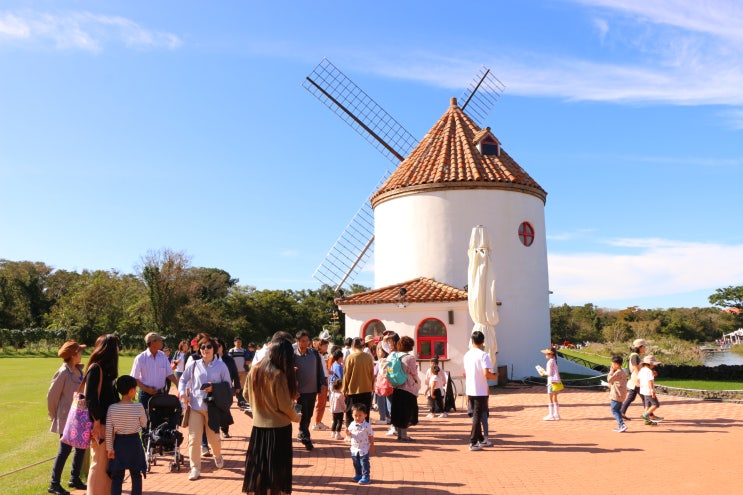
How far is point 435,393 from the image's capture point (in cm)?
1302

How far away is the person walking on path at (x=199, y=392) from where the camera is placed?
7.53 meters

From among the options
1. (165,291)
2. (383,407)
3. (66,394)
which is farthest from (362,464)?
(165,291)

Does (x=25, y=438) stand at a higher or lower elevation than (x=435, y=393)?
lower

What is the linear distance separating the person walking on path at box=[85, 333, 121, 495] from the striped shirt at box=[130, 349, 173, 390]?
1.88 meters

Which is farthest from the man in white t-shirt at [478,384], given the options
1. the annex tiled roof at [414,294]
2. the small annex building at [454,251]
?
the small annex building at [454,251]

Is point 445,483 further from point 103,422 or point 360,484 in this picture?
point 103,422

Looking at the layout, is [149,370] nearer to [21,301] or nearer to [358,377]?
[358,377]

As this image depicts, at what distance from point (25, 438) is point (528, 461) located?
8.71 metres

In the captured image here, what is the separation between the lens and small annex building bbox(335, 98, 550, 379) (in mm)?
18547

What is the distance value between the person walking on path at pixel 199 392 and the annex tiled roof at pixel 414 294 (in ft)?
35.4

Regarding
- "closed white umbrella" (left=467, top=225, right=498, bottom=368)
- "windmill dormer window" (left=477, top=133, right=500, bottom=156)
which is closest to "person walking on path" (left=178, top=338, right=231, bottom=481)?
"closed white umbrella" (left=467, top=225, right=498, bottom=368)

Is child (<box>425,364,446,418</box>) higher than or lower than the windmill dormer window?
lower

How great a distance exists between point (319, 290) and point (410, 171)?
41708mm

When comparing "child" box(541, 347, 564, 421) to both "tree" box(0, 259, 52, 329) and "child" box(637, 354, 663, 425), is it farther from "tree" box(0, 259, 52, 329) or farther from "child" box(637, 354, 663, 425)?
"tree" box(0, 259, 52, 329)
